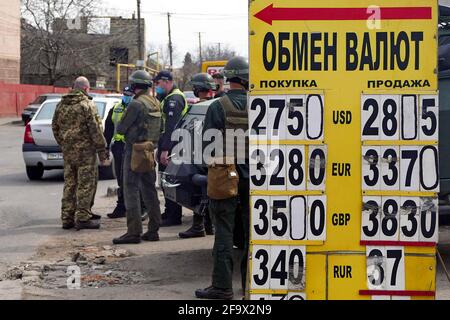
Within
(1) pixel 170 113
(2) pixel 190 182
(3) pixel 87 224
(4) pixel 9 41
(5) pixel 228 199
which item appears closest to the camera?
(5) pixel 228 199

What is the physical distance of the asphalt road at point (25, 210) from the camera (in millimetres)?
9500

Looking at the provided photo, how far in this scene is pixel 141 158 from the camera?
30.6ft

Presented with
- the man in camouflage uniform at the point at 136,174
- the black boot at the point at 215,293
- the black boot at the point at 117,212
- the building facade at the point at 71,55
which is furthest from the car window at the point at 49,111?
the building facade at the point at 71,55

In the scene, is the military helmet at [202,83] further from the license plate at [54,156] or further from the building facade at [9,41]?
the building facade at [9,41]

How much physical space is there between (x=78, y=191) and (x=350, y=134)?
668 centimetres

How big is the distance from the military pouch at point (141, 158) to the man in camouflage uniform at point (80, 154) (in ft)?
4.78

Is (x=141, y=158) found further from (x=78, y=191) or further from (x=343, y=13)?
(x=343, y=13)

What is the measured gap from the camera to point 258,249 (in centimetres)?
474

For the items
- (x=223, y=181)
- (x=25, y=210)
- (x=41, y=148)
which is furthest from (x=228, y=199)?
(x=41, y=148)

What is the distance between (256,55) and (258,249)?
3.61 ft
